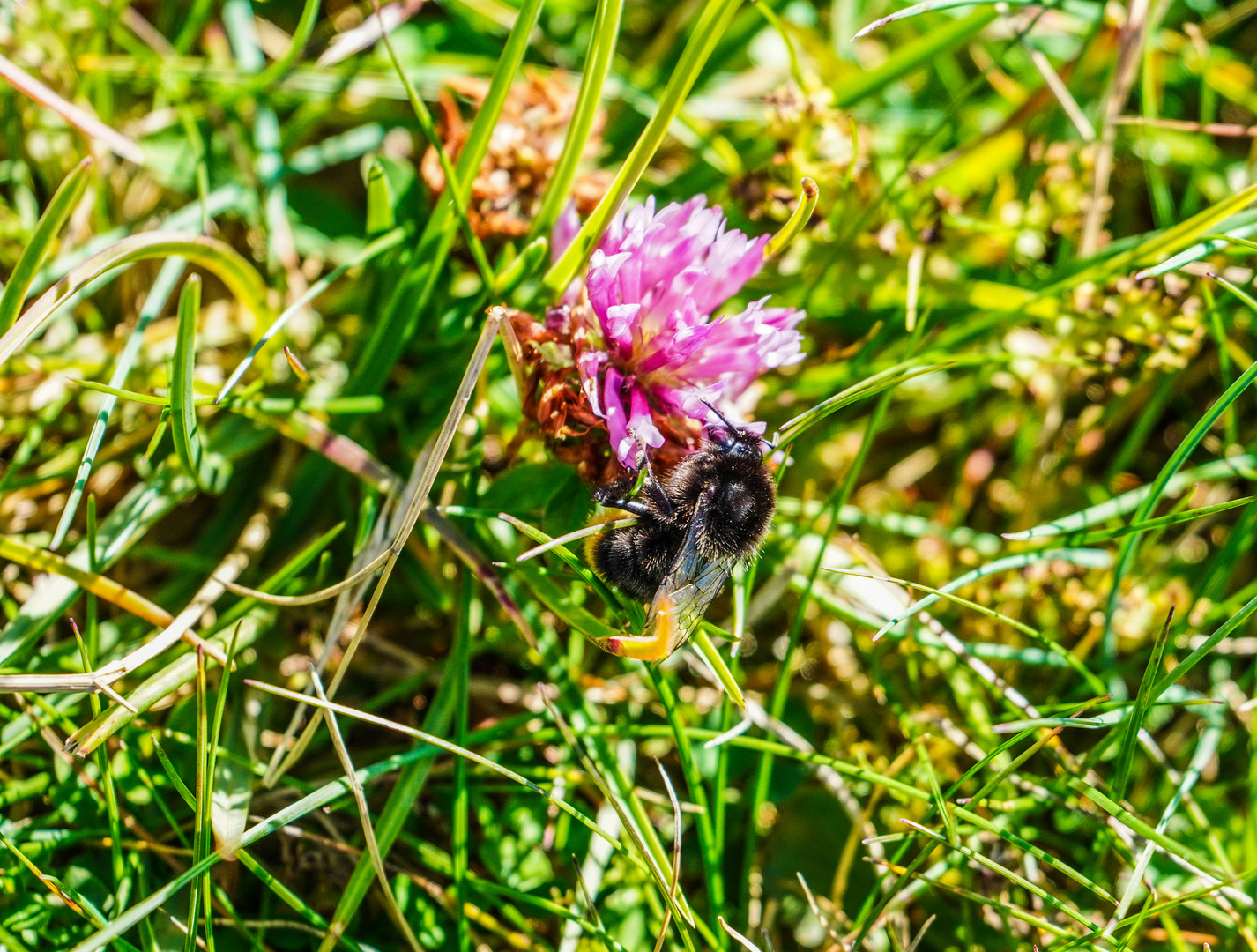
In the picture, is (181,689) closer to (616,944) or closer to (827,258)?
(616,944)

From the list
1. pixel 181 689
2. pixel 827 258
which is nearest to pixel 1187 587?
pixel 827 258

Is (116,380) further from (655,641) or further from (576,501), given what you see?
(655,641)

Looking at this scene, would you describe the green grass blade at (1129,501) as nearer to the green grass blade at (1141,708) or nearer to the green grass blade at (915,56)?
→ the green grass blade at (1141,708)

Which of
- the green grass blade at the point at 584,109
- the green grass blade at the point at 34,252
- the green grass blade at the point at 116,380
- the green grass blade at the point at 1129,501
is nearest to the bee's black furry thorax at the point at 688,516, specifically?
the green grass blade at the point at 584,109

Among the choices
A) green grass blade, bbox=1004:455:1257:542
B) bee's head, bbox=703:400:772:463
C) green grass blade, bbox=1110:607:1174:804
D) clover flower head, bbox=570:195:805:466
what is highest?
clover flower head, bbox=570:195:805:466

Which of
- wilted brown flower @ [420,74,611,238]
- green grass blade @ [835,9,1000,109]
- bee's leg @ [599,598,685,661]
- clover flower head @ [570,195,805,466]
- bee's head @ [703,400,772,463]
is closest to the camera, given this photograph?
bee's leg @ [599,598,685,661]

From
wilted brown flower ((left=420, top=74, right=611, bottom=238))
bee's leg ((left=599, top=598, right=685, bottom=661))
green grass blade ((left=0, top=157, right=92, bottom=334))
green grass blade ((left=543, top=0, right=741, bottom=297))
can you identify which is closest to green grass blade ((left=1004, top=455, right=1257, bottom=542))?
bee's leg ((left=599, top=598, right=685, bottom=661))

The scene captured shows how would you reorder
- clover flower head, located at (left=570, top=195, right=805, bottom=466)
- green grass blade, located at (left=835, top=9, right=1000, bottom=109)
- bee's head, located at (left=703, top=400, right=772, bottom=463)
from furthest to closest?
green grass blade, located at (left=835, top=9, right=1000, bottom=109), bee's head, located at (left=703, top=400, right=772, bottom=463), clover flower head, located at (left=570, top=195, right=805, bottom=466)

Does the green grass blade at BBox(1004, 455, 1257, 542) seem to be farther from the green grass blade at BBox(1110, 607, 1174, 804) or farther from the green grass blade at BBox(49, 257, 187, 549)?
the green grass blade at BBox(49, 257, 187, 549)

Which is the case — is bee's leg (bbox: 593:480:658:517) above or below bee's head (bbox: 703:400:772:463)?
below

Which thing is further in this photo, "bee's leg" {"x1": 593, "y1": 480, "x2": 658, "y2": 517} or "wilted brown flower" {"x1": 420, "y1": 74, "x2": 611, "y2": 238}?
"wilted brown flower" {"x1": 420, "y1": 74, "x2": 611, "y2": 238}
